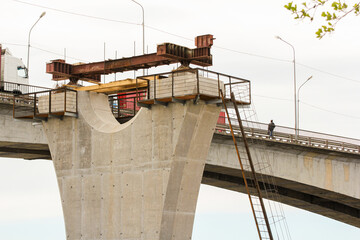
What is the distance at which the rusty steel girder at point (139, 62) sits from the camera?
32406 millimetres

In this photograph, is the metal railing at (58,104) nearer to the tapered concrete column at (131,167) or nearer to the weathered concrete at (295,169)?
the tapered concrete column at (131,167)

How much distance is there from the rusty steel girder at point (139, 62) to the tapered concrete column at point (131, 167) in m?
2.02

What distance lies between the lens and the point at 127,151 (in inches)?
1251

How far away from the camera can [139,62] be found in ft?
114

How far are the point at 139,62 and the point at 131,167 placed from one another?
19.5 ft

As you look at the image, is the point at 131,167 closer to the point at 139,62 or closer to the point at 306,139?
the point at 139,62

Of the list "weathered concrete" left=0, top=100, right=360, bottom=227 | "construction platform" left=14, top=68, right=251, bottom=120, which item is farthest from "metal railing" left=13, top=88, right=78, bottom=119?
"weathered concrete" left=0, top=100, right=360, bottom=227

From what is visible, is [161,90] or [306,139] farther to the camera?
[306,139]

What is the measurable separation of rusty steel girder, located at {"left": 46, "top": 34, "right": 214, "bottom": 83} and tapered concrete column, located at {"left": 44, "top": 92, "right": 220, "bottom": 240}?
79.6 inches

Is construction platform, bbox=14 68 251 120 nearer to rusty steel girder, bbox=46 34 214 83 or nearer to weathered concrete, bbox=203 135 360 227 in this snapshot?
rusty steel girder, bbox=46 34 214 83

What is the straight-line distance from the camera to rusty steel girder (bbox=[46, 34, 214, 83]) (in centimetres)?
3241

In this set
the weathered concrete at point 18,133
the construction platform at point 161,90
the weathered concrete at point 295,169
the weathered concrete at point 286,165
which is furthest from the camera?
the weathered concrete at point 295,169

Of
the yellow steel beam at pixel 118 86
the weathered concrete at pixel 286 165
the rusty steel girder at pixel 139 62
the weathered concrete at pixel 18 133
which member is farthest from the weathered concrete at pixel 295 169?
the yellow steel beam at pixel 118 86

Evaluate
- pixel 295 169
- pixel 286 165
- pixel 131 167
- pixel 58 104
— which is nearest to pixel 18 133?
pixel 58 104
